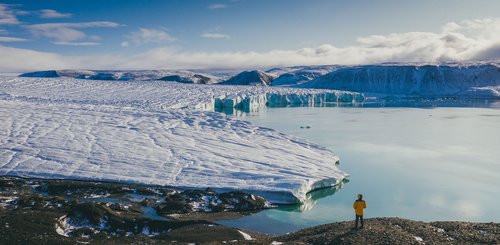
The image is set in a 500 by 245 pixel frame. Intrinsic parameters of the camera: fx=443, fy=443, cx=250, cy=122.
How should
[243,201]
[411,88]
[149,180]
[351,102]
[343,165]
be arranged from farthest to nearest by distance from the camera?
[411,88]
[351,102]
[343,165]
[149,180]
[243,201]

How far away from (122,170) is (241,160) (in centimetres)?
356

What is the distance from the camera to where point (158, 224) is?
27.1 feet

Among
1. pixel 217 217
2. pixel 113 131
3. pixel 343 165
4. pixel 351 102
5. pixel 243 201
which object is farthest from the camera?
pixel 351 102

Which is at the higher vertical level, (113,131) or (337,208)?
(113,131)

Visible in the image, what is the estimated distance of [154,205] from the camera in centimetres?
964

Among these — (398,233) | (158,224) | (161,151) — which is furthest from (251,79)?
(398,233)

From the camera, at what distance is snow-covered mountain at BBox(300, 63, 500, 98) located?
7362cm

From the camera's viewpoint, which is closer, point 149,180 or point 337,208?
point 337,208

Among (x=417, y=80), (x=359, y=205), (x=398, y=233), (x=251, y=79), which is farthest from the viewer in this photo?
(x=251, y=79)

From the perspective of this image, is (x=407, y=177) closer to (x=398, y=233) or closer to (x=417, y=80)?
(x=398, y=233)

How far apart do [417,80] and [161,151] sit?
69.6 meters

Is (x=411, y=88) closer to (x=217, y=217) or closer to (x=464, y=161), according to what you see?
(x=464, y=161)

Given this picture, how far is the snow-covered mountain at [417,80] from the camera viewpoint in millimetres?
73625

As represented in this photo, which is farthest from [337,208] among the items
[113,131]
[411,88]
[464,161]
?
[411,88]
